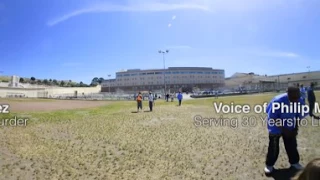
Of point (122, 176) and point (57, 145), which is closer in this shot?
point (122, 176)

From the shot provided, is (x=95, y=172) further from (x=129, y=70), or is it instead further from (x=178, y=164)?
(x=129, y=70)

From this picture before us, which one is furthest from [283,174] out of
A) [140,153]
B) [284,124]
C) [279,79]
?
[279,79]

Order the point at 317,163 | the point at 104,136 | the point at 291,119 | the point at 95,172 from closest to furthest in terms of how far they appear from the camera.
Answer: the point at 317,163, the point at 291,119, the point at 95,172, the point at 104,136

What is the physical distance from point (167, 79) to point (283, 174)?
140940 mm

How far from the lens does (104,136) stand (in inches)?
399

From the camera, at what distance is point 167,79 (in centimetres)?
14650

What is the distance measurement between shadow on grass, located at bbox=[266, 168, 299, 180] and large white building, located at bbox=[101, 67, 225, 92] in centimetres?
13718

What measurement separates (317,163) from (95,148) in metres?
7.27

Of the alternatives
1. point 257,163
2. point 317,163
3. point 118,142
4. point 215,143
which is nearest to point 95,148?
point 118,142

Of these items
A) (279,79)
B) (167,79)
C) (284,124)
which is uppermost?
(167,79)

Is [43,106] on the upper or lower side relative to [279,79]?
lower

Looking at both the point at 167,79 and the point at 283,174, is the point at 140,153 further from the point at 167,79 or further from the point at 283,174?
the point at 167,79

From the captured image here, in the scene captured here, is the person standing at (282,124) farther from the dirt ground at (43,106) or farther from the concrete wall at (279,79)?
the concrete wall at (279,79)

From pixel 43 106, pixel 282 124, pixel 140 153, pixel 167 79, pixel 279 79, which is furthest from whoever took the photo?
pixel 167 79
